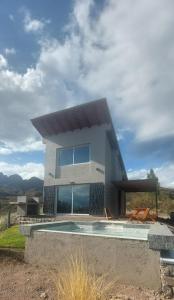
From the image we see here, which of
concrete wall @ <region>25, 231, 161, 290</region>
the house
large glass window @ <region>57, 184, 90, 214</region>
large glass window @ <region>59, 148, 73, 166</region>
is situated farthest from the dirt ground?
large glass window @ <region>59, 148, 73, 166</region>

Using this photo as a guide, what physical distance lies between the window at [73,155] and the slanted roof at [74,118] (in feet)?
5.26

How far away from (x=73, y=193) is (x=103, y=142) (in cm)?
438

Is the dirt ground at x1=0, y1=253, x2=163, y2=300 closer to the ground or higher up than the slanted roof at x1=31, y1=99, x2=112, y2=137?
closer to the ground

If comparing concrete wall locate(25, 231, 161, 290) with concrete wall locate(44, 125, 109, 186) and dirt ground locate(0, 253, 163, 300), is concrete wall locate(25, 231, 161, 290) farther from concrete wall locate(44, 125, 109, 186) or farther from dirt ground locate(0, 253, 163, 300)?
concrete wall locate(44, 125, 109, 186)

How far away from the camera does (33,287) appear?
4.57m

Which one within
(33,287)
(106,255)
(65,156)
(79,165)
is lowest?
(33,287)

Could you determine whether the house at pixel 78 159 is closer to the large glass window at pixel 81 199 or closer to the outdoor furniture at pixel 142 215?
the large glass window at pixel 81 199

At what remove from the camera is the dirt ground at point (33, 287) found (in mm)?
4228

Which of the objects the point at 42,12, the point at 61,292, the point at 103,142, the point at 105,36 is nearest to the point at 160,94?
the point at 103,142

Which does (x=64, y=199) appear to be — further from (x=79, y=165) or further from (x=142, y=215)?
(x=142, y=215)

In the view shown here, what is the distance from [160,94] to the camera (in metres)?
15.2

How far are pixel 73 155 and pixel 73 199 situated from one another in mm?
3314

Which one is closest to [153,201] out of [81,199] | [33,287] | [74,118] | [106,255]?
[81,199]

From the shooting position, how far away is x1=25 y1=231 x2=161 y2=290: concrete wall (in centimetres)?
493
